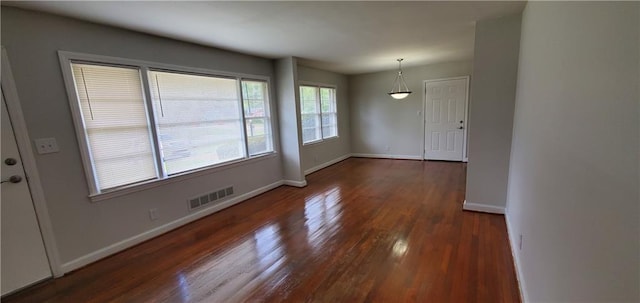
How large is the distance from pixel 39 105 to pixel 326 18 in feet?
8.72

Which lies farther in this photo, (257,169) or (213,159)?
(257,169)

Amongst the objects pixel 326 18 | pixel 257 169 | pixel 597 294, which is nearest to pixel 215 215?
pixel 257 169

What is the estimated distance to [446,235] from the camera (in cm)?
264

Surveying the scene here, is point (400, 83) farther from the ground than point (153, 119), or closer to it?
farther from the ground

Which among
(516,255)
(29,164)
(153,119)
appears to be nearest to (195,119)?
(153,119)

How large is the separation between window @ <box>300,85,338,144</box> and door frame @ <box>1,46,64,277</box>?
376 cm

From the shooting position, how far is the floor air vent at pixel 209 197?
3314mm

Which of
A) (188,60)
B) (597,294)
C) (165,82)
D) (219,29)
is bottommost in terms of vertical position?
(597,294)

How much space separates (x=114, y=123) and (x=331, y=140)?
452 cm

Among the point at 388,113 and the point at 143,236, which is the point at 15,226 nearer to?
the point at 143,236

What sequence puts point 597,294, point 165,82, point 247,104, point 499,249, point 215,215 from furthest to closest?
point 247,104
point 215,215
point 165,82
point 499,249
point 597,294

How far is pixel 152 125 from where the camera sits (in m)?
2.87

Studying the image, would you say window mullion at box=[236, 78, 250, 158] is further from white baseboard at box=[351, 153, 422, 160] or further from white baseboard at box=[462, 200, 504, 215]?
white baseboard at box=[351, 153, 422, 160]

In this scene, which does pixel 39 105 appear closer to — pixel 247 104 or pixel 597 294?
pixel 247 104
